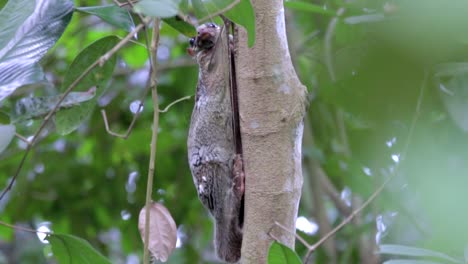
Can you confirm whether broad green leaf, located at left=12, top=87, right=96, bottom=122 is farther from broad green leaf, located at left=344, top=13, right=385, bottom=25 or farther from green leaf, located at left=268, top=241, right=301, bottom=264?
broad green leaf, located at left=344, top=13, right=385, bottom=25

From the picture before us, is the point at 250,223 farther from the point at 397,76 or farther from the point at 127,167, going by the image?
the point at 127,167

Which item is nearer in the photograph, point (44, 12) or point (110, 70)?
point (44, 12)

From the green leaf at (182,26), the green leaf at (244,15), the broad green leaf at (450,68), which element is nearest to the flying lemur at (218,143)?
the green leaf at (182,26)

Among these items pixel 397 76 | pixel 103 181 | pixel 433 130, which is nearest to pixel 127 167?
pixel 103 181

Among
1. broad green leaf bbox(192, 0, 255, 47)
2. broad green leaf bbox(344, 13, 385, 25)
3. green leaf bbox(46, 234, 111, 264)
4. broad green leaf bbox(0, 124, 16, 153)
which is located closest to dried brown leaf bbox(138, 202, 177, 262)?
green leaf bbox(46, 234, 111, 264)

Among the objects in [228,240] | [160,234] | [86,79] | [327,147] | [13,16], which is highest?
[13,16]

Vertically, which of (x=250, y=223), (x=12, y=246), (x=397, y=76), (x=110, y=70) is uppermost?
(x=397, y=76)

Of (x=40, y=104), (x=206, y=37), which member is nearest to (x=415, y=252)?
(x=206, y=37)

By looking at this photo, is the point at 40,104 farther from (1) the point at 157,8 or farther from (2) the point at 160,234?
(1) the point at 157,8
